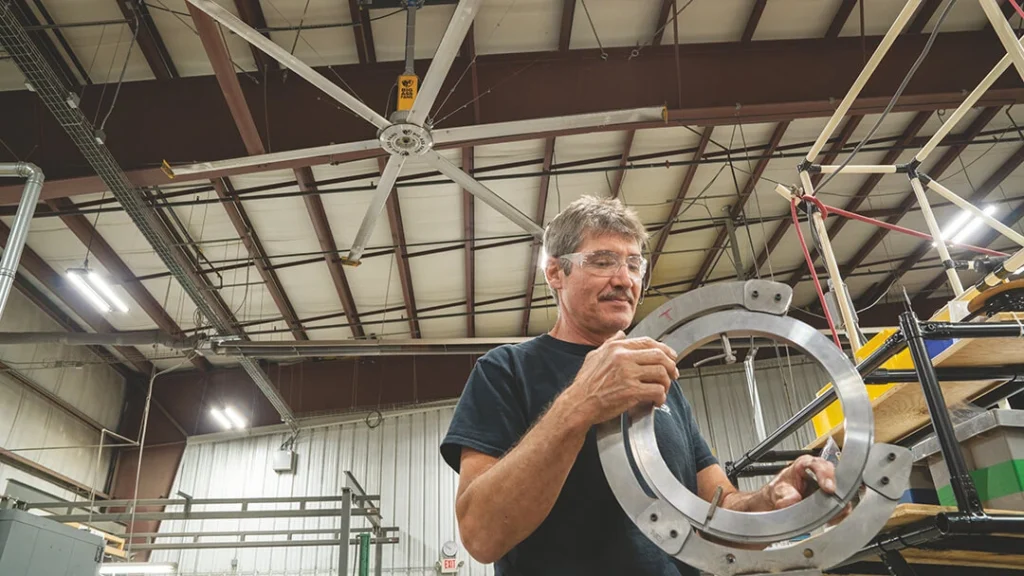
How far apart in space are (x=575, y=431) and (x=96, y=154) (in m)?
5.70

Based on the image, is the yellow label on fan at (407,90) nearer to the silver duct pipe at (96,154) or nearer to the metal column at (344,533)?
the silver duct pipe at (96,154)

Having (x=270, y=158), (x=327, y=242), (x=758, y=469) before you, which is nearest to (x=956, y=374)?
(x=758, y=469)

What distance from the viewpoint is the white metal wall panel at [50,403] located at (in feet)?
27.3

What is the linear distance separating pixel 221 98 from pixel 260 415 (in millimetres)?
6519

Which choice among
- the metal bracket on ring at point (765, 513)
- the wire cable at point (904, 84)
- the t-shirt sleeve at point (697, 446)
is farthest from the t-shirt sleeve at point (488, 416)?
the wire cable at point (904, 84)

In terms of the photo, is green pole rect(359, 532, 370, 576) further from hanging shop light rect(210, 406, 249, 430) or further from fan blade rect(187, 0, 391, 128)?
fan blade rect(187, 0, 391, 128)

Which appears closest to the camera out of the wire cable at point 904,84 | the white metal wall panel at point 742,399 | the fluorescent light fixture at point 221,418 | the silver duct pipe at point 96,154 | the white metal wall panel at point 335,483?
the wire cable at point 904,84

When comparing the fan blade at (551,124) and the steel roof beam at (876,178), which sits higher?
the steel roof beam at (876,178)

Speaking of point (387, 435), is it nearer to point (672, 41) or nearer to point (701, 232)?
point (701, 232)

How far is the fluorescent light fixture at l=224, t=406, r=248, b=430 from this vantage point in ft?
32.3

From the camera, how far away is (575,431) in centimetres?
92

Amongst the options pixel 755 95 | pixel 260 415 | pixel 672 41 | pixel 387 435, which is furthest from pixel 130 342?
pixel 755 95

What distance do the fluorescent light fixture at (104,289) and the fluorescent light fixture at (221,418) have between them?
3217mm

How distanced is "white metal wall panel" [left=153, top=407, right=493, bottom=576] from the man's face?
9337mm
